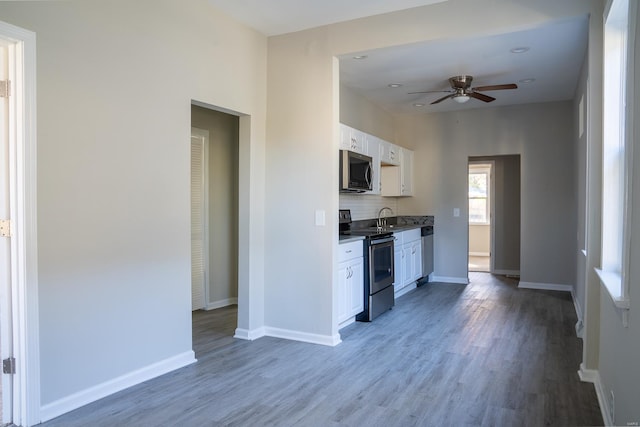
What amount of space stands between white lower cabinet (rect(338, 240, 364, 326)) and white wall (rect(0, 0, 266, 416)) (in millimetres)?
1453

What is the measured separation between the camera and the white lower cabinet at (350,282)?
14.2ft

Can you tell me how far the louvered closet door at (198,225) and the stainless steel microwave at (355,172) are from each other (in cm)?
168

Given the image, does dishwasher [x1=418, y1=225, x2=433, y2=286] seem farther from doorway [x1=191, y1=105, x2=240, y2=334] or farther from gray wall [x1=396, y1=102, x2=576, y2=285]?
doorway [x1=191, y1=105, x2=240, y2=334]

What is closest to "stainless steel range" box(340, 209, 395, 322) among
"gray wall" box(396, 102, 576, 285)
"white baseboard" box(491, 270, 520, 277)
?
"gray wall" box(396, 102, 576, 285)

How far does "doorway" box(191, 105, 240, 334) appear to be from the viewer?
17.6 feet

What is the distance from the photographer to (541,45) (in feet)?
14.0

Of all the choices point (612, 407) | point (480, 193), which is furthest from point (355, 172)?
point (480, 193)

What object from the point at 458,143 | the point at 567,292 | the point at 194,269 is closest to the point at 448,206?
the point at 458,143

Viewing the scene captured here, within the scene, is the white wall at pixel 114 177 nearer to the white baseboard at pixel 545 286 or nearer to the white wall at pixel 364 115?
the white wall at pixel 364 115

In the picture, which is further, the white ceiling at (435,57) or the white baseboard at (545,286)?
the white baseboard at (545,286)

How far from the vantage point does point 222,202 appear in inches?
223

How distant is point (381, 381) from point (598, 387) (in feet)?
4.65

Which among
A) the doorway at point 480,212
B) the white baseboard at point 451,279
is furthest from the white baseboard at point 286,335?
the doorway at point 480,212

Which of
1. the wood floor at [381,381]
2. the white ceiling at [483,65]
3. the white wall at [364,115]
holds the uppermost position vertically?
the white ceiling at [483,65]
